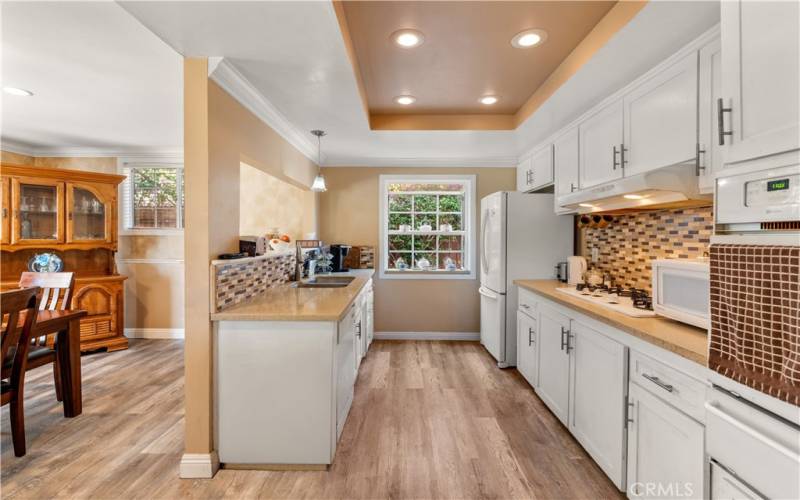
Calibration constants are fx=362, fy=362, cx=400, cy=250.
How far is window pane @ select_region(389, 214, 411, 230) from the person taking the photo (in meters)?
4.79

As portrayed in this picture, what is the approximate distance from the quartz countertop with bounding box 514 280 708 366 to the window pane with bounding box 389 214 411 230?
8.95 feet

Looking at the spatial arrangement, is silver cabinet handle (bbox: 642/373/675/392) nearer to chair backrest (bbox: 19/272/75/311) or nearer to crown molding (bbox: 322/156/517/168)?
crown molding (bbox: 322/156/517/168)

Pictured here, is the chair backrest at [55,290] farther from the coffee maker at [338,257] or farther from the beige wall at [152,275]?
the coffee maker at [338,257]

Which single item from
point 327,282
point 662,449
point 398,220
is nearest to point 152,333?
point 327,282

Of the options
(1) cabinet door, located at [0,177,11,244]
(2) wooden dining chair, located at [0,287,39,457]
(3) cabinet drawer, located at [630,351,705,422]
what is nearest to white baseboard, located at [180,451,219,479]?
(2) wooden dining chair, located at [0,287,39,457]

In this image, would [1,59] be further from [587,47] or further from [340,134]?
[587,47]

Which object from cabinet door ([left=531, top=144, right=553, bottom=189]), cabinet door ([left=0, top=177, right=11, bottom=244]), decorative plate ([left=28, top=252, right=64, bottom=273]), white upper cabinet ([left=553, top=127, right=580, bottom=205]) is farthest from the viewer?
decorative plate ([left=28, top=252, right=64, bottom=273])

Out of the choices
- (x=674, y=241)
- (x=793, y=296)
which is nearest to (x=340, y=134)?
(x=674, y=241)

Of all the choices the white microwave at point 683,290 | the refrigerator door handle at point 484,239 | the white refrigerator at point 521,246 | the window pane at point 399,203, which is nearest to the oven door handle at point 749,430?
the white microwave at point 683,290

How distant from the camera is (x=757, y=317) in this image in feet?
3.33

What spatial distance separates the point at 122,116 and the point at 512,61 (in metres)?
3.27

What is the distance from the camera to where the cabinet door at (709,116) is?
1.63 m

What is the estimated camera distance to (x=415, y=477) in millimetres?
1968

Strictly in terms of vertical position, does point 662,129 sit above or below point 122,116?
below
